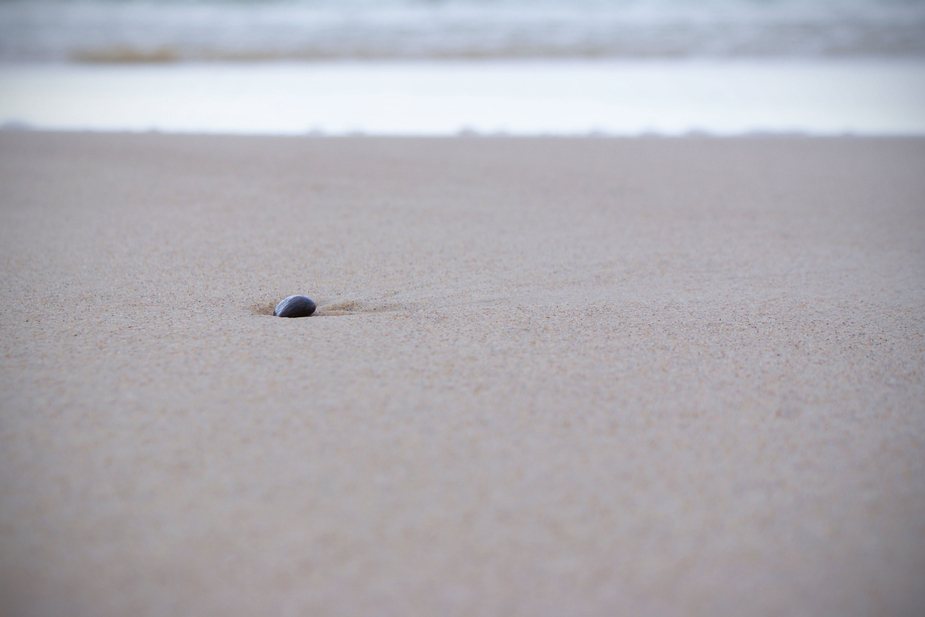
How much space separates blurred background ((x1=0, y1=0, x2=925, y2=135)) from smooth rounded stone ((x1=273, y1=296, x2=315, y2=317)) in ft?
7.37

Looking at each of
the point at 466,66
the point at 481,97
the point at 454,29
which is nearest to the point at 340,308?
the point at 481,97

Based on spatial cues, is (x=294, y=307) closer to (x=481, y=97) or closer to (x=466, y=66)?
(x=481, y=97)

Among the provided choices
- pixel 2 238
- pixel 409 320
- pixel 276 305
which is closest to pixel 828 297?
pixel 409 320

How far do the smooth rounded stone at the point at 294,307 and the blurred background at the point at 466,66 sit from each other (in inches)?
88.5

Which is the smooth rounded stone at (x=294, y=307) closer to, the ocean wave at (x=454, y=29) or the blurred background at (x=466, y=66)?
the blurred background at (x=466, y=66)

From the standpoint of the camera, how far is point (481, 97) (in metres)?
4.71

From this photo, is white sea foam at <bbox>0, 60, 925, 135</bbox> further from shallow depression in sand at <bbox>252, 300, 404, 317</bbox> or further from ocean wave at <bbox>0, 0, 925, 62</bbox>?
shallow depression in sand at <bbox>252, 300, 404, 317</bbox>

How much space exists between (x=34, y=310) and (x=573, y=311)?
1126 millimetres

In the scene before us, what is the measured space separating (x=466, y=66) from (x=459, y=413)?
5.83 metres

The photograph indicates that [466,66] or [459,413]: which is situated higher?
Answer: [466,66]

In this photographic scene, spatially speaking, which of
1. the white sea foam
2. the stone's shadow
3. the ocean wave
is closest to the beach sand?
the stone's shadow

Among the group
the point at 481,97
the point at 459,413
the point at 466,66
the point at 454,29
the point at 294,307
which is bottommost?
the point at 459,413

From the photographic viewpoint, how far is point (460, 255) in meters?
1.87

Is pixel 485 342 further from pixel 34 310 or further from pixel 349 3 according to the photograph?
pixel 349 3
